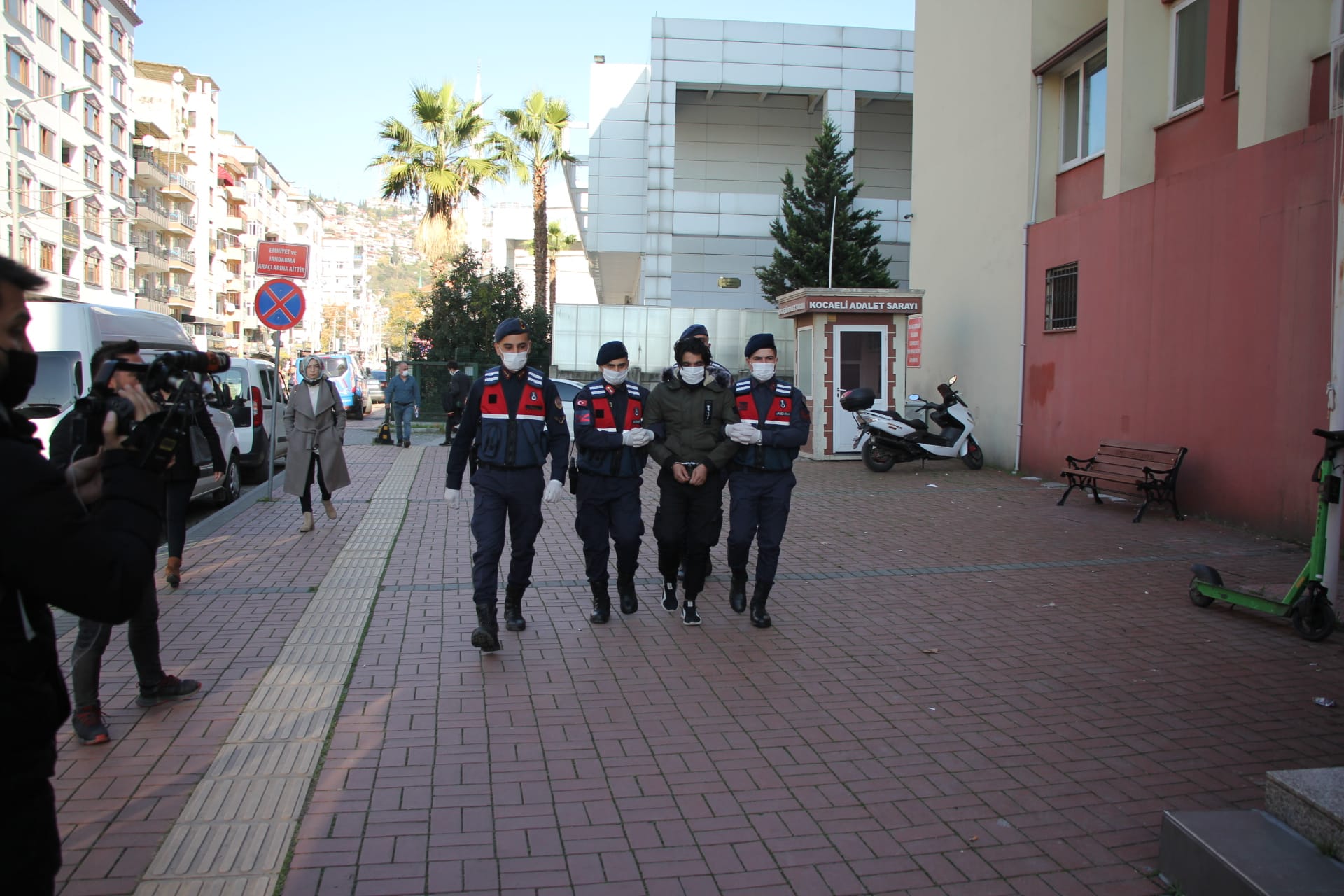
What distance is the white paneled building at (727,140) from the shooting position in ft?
96.5

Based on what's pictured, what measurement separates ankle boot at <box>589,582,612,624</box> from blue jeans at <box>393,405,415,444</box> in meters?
14.6

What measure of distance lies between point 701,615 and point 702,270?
85.1 feet

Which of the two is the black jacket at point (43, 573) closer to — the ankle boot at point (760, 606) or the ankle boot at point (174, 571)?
the ankle boot at point (760, 606)

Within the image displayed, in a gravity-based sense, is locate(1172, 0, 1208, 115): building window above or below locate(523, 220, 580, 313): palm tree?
below

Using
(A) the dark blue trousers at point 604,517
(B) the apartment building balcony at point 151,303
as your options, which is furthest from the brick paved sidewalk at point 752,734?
(B) the apartment building balcony at point 151,303

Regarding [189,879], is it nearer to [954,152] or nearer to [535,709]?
[535,709]

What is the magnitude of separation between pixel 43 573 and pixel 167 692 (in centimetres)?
359

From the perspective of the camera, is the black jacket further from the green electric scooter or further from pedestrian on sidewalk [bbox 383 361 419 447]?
pedestrian on sidewalk [bbox 383 361 419 447]

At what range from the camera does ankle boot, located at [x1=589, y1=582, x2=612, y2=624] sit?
6.62 m

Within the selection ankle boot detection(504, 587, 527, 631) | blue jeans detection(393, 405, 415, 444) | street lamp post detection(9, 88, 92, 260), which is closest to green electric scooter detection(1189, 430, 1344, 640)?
ankle boot detection(504, 587, 527, 631)

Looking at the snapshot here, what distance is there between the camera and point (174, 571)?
24.1 feet

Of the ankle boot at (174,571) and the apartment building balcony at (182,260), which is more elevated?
the apartment building balcony at (182,260)

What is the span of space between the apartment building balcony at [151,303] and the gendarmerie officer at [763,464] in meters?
59.0

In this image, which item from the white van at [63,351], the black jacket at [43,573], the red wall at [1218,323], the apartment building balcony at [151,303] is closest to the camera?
the black jacket at [43,573]
